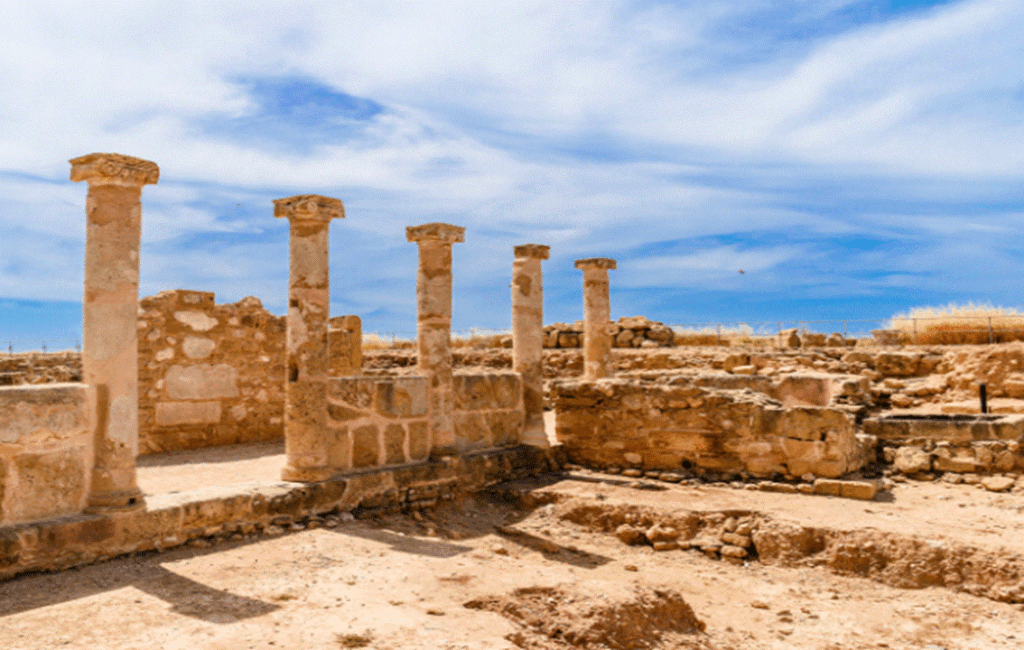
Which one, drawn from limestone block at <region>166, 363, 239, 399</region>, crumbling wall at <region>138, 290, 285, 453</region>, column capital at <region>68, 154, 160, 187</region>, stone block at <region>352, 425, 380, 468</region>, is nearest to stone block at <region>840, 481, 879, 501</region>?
stone block at <region>352, 425, 380, 468</region>

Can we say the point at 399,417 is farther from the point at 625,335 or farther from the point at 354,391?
the point at 625,335

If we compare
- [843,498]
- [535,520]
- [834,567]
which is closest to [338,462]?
[535,520]

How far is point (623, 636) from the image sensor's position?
4688 mm

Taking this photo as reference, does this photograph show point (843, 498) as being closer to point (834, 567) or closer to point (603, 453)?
point (834, 567)

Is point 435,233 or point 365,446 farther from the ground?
Result: point 435,233

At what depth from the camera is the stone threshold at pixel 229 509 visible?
500cm

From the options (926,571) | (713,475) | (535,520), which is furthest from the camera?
(713,475)

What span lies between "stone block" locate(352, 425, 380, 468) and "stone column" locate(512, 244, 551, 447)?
256 cm

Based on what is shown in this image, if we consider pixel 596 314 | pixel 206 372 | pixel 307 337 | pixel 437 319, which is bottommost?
pixel 206 372

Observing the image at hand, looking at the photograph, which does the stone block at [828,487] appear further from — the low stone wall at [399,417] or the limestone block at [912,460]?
the low stone wall at [399,417]

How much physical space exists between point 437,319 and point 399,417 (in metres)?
1.18

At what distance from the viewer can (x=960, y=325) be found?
60.0 feet

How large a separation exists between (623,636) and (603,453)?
4.79m

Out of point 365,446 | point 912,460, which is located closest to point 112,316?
point 365,446
